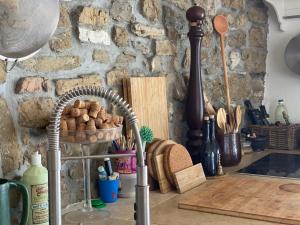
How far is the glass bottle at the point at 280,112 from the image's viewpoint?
7.70 feet

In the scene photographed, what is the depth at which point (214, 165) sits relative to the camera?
1604 mm

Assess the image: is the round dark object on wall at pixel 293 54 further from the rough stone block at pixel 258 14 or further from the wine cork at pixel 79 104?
the wine cork at pixel 79 104

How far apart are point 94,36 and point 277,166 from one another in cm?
94

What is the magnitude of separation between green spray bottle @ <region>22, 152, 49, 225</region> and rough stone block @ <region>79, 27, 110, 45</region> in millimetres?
427

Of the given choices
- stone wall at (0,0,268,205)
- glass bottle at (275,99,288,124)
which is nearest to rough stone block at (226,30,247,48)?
stone wall at (0,0,268,205)

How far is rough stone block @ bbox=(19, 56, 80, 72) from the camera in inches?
45.3

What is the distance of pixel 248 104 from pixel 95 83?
3.92 ft

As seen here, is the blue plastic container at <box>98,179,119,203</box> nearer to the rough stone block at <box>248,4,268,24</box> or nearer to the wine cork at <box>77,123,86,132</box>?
the wine cork at <box>77,123,86,132</box>

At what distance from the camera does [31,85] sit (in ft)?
3.78

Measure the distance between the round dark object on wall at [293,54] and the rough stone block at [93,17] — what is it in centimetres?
130

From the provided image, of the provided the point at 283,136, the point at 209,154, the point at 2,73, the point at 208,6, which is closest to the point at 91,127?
the point at 2,73

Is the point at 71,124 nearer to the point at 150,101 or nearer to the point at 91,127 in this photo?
the point at 91,127

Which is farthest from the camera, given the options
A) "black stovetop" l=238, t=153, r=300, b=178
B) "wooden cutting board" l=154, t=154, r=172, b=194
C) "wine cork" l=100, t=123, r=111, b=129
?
"black stovetop" l=238, t=153, r=300, b=178

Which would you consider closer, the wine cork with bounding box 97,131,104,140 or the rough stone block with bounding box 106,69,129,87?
the wine cork with bounding box 97,131,104,140
